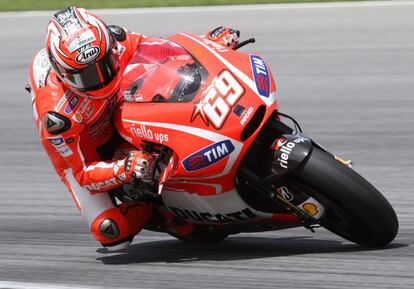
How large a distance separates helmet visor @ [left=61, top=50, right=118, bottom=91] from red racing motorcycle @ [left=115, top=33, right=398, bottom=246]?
0.14 meters

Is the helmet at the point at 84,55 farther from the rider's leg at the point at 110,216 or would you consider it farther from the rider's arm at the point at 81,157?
the rider's leg at the point at 110,216

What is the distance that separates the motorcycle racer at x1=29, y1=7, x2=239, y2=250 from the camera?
523cm

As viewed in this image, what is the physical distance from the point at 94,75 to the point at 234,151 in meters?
0.84

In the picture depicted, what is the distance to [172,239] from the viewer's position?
6281mm

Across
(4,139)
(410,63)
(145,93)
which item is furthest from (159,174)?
(410,63)

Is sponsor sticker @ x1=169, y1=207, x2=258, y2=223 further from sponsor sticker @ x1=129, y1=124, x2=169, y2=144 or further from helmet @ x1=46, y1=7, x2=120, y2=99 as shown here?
helmet @ x1=46, y1=7, x2=120, y2=99

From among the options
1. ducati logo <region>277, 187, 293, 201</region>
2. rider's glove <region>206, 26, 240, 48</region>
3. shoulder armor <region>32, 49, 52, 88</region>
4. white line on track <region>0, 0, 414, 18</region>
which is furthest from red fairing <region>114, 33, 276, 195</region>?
white line on track <region>0, 0, 414, 18</region>

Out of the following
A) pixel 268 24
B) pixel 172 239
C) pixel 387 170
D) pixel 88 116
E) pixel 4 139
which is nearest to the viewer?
pixel 88 116

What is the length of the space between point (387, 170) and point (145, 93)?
2.57 metres

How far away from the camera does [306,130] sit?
334 inches

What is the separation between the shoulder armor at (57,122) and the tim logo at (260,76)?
1.01m

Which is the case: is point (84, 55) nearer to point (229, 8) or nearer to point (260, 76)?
point (260, 76)

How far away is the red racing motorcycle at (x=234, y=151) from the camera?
16.3 ft

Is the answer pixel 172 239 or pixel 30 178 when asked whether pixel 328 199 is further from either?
pixel 30 178
